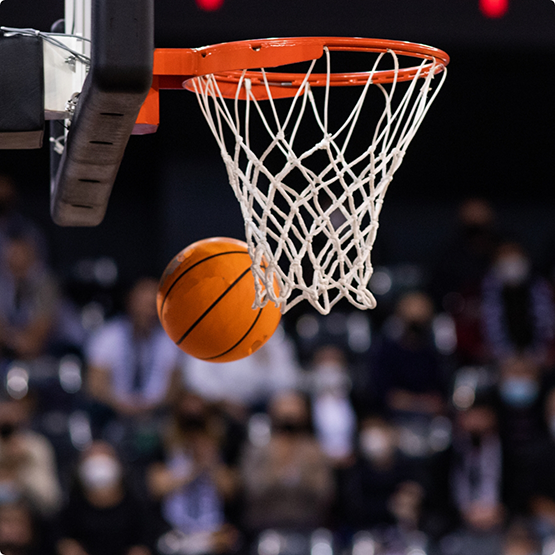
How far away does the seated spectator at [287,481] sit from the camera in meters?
4.82

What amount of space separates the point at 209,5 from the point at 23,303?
2172 millimetres

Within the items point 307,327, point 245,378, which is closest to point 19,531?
point 245,378

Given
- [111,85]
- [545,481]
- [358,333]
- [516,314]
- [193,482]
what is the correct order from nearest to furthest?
1. [111,85]
2. [193,482]
3. [545,481]
4. [516,314]
5. [358,333]

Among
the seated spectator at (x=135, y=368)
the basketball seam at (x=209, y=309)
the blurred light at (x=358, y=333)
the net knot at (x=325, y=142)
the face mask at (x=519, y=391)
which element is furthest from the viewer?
the blurred light at (x=358, y=333)

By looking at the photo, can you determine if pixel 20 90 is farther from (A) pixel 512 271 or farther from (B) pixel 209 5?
(A) pixel 512 271

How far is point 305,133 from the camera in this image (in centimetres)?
516

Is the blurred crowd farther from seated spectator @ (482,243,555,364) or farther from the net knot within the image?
the net knot

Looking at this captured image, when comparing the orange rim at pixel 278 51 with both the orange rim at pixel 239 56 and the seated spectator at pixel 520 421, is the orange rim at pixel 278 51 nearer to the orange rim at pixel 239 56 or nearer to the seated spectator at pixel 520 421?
the orange rim at pixel 239 56

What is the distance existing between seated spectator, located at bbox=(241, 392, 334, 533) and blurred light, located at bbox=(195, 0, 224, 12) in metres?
2.56

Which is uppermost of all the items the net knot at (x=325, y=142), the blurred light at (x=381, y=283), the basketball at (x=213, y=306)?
the net knot at (x=325, y=142)

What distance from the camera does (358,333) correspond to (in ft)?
19.9

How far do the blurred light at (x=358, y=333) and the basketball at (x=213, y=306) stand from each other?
3755 millimetres

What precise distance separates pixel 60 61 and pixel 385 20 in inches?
161

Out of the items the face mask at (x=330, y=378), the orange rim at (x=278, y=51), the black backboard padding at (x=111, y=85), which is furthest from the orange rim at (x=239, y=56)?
the face mask at (x=330, y=378)
